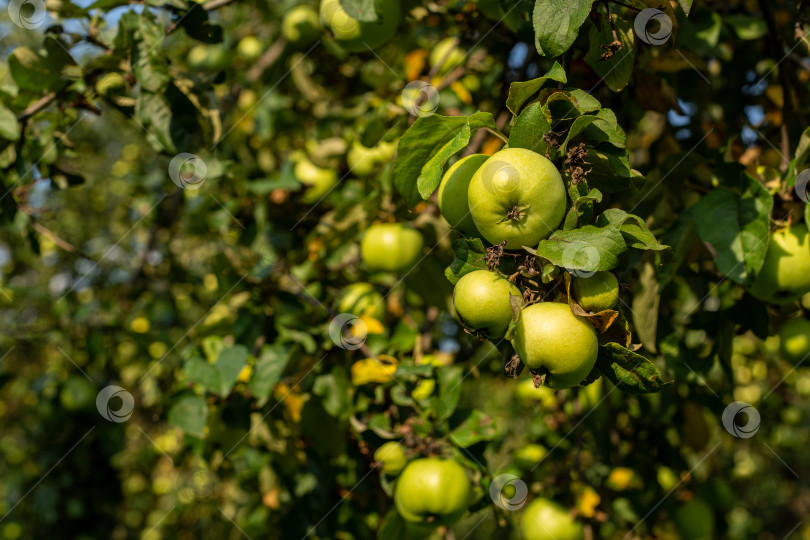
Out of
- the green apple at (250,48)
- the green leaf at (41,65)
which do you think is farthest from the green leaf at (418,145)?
the green apple at (250,48)

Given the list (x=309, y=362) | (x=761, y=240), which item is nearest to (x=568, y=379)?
(x=761, y=240)

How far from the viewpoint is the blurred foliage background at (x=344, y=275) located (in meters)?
1.28

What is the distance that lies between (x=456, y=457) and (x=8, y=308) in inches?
148

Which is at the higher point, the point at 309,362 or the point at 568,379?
the point at 568,379

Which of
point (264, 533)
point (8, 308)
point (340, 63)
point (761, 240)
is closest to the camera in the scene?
point (761, 240)

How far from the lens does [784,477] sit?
399 centimetres

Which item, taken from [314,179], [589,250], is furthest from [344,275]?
[589,250]

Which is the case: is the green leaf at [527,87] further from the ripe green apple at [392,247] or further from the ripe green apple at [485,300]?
the ripe green apple at [392,247]

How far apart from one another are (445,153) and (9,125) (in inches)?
41.3

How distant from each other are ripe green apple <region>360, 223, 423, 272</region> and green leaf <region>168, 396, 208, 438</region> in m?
0.54

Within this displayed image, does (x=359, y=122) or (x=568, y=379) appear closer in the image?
(x=568, y=379)

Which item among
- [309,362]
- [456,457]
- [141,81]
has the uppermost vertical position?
[141,81]

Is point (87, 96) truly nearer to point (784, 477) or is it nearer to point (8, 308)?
point (8, 308)

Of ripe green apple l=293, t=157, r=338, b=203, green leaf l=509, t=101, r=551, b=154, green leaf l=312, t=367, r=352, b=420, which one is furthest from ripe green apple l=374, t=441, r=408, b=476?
ripe green apple l=293, t=157, r=338, b=203
